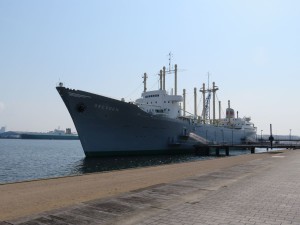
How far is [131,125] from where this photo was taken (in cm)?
3897

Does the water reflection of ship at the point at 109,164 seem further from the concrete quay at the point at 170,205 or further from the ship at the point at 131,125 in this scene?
the concrete quay at the point at 170,205

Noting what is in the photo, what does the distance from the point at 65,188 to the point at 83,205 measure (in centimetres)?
412

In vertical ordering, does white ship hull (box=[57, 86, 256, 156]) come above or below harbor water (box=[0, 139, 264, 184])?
above

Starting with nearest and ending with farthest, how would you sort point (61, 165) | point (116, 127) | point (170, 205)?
point (170, 205) < point (61, 165) < point (116, 127)

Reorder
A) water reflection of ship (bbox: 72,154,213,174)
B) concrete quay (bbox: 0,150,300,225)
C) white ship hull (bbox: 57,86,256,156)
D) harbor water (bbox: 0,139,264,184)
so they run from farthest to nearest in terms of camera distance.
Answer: white ship hull (bbox: 57,86,256,156) < water reflection of ship (bbox: 72,154,213,174) < harbor water (bbox: 0,139,264,184) < concrete quay (bbox: 0,150,300,225)

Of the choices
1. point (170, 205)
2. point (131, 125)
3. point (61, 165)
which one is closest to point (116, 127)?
point (131, 125)

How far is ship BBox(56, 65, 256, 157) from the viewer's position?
35281mm

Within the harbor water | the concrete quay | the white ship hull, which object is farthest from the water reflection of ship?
the concrete quay

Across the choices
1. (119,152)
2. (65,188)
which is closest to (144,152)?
(119,152)

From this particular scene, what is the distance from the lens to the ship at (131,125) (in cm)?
3528

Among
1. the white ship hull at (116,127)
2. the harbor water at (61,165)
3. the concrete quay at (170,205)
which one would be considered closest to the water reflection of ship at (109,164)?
the harbor water at (61,165)

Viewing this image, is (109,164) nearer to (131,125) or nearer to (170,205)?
(131,125)

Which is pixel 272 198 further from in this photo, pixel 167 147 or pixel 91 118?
pixel 167 147

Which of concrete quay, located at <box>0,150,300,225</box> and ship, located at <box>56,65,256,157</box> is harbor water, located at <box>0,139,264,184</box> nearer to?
ship, located at <box>56,65,256,157</box>
